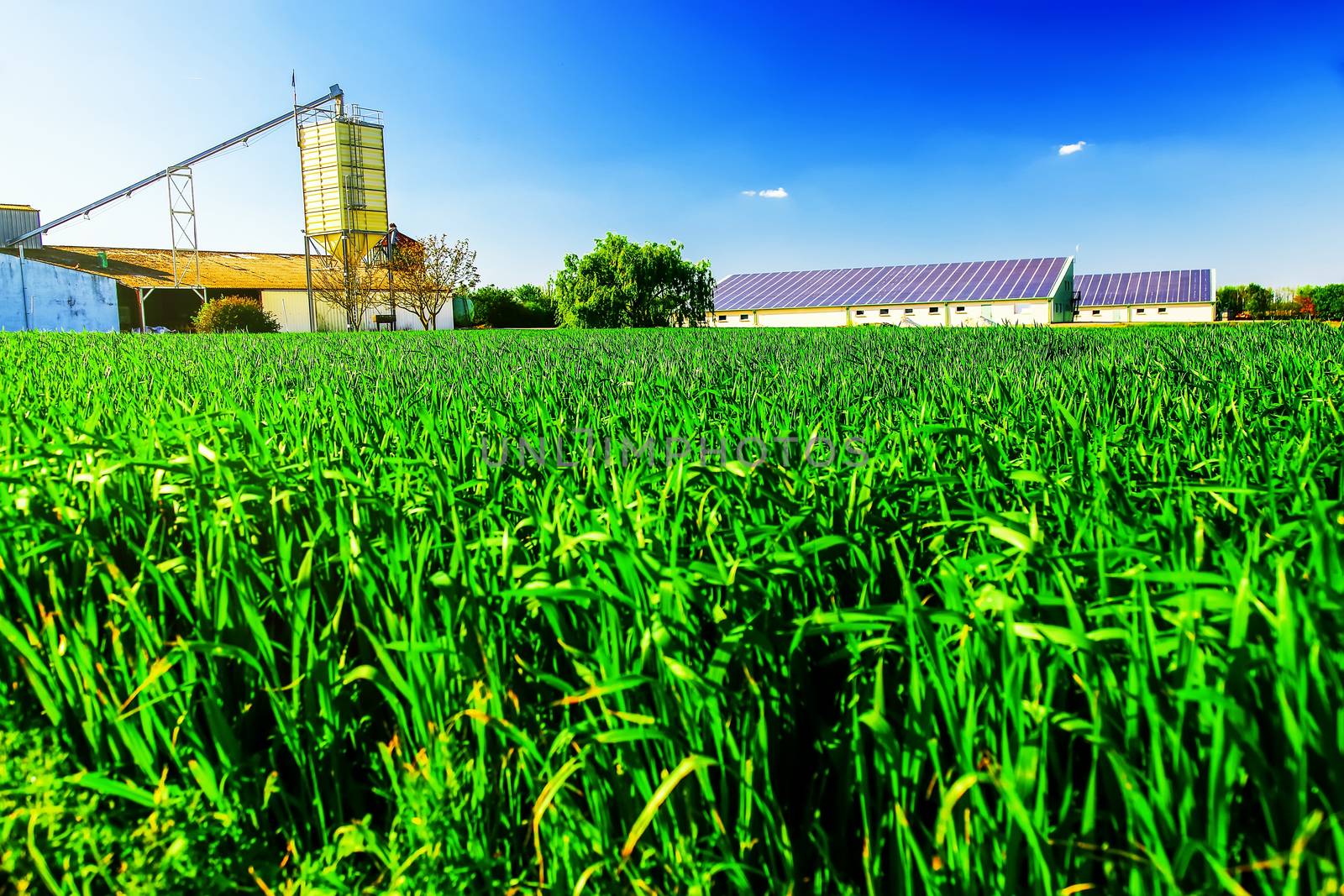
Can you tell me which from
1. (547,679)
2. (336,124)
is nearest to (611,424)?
(547,679)

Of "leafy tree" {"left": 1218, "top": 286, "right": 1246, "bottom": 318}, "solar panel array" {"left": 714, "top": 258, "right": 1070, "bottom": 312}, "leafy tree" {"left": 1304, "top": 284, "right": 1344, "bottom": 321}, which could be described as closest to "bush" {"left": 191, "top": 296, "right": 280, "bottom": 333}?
"solar panel array" {"left": 714, "top": 258, "right": 1070, "bottom": 312}

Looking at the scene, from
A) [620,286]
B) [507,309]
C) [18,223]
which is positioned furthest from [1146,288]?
[18,223]

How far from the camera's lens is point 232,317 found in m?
34.8

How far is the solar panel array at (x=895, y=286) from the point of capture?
55219 millimetres

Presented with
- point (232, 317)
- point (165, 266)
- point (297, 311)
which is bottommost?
point (232, 317)

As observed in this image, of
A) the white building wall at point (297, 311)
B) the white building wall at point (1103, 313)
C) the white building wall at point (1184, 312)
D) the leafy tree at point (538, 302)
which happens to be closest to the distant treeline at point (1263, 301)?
the white building wall at point (1184, 312)

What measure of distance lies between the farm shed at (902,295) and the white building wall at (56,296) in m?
36.0

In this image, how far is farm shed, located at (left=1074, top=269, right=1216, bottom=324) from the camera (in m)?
61.9

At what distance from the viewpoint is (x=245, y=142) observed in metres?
36.9

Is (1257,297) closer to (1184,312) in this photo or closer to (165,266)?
(1184,312)

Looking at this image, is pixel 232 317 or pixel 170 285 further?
pixel 170 285

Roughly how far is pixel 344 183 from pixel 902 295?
3909 centimetres

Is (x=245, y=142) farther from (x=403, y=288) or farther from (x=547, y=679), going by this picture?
(x=547, y=679)

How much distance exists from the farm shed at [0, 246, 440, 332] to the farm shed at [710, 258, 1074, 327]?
27262 millimetres
